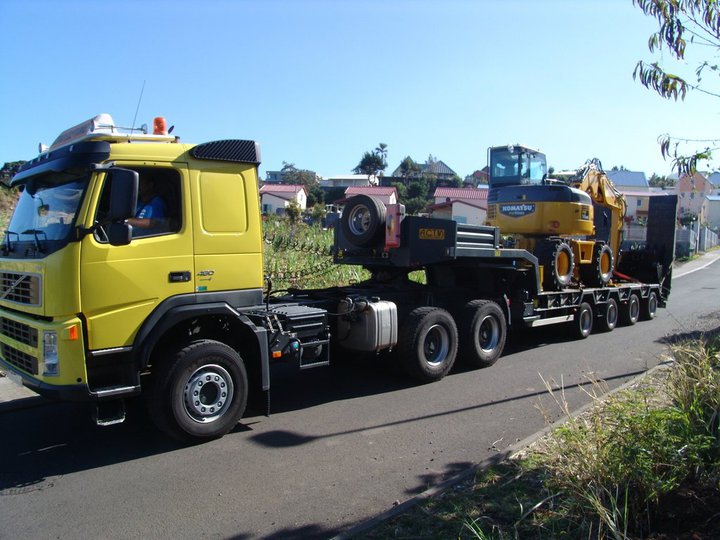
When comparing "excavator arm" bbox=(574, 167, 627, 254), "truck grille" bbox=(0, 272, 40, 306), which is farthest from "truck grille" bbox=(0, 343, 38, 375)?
"excavator arm" bbox=(574, 167, 627, 254)

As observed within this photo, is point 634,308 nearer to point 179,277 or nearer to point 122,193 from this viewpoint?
point 179,277

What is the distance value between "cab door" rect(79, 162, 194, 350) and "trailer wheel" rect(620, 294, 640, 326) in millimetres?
11350

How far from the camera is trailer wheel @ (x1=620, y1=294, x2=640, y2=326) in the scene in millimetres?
13609

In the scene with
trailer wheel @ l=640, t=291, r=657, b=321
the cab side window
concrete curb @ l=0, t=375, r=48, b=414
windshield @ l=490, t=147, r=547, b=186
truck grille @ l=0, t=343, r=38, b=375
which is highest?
windshield @ l=490, t=147, r=547, b=186

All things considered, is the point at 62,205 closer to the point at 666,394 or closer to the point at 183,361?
the point at 183,361

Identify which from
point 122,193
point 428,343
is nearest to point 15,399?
point 122,193

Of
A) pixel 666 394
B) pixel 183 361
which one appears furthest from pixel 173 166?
pixel 666 394

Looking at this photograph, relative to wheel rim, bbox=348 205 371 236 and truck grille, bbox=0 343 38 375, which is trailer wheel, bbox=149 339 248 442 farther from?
wheel rim, bbox=348 205 371 236

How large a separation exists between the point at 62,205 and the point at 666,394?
18.2 ft

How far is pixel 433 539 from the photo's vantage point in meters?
3.60

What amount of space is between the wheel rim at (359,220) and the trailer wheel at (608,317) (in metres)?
6.81

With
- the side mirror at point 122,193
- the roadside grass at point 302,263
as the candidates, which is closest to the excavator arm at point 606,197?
the roadside grass at point 302,263

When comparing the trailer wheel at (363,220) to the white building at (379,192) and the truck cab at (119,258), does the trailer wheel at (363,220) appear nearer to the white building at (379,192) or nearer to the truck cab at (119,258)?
the truck cab at (119,258)

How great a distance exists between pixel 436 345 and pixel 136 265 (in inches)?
179
